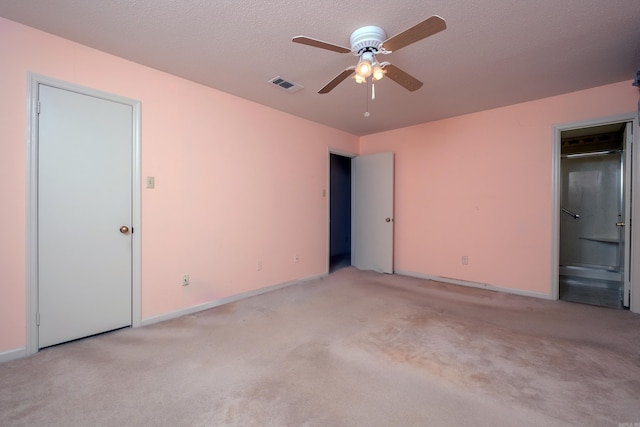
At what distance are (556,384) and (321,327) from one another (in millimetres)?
1696

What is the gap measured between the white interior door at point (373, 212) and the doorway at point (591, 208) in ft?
8.43

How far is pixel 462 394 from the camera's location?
65.5 inches

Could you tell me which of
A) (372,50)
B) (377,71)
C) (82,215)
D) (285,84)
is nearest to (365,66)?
(377,71)

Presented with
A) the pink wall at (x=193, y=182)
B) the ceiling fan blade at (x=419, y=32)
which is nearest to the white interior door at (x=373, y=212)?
the pink wall at (x=193, y=182)

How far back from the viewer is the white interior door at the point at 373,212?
183 inches

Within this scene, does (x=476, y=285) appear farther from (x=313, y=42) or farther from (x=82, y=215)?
(x=82, y=215)

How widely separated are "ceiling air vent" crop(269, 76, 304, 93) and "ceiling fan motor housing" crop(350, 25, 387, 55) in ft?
3.35

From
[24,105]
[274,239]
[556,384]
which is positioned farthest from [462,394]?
[24,105]

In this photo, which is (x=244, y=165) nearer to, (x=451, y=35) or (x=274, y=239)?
(x=274, y=239)

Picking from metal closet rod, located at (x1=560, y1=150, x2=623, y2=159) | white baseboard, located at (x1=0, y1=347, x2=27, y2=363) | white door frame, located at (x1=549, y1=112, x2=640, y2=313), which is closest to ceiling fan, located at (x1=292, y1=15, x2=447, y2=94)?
white door frame, located at (x1=549, y1=112, x2=640, y2=313)

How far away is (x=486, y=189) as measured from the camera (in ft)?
12.6

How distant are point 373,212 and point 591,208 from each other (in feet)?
12.1

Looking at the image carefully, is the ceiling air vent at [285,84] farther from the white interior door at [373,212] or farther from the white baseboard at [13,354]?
the white baseboard at [13,354]

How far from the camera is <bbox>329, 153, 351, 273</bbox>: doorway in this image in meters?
6.23
